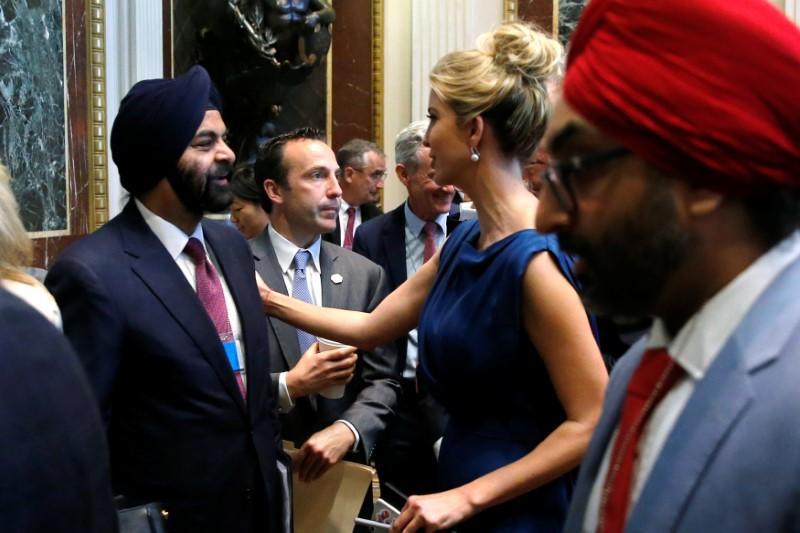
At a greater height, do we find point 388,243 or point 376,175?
point 388,243

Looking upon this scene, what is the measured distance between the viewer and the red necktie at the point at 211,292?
2.71 m

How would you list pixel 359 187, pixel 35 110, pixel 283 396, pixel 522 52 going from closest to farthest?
pixel 522 52 → pixel 283 396 → pixel 35 110 → pixel 359 187

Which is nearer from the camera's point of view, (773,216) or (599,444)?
(773,216)

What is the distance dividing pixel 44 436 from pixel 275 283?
6.83 ft

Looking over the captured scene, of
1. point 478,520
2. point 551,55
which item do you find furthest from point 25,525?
point 551,55

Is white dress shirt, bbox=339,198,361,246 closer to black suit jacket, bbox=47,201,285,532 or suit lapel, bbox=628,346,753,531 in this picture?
black suit jacket, bbox=47,201,285,532

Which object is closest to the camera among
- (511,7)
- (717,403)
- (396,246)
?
(717,403)

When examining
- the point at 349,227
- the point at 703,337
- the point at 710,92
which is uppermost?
the point at 710,92

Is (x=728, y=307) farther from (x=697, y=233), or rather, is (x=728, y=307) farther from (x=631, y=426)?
(x=631, y=426)

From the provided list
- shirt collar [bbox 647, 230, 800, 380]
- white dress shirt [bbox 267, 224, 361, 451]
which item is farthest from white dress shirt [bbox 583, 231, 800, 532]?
white dress shirt [bbox 267, 224, 361, 451]

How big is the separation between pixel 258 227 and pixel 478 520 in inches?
121

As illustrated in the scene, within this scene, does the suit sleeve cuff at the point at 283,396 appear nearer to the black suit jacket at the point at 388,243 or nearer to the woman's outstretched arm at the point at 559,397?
the woman's outstretched arm at the point at 559,397

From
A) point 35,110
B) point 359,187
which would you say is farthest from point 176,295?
point 359,187

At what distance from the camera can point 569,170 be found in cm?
125
